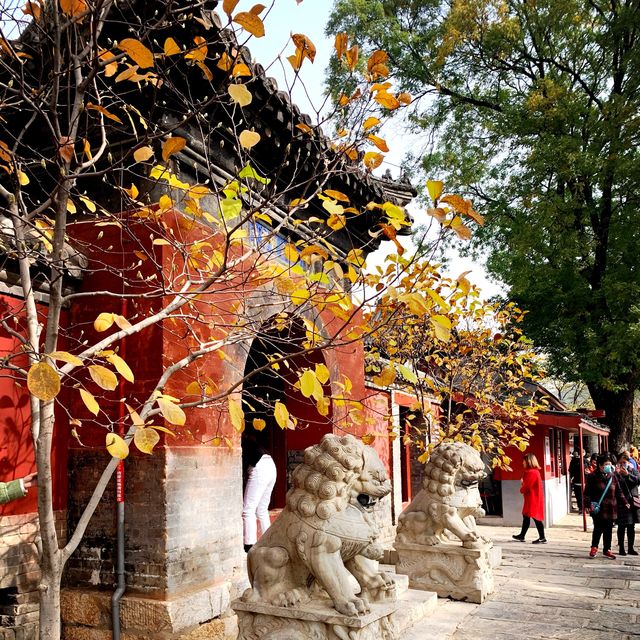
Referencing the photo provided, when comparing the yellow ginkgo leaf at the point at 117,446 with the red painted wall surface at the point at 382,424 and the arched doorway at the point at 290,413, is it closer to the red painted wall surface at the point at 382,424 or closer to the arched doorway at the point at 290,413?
the arched doorway at the point at 290,413

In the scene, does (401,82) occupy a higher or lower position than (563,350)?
higher

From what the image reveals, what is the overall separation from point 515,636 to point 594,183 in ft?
38.6

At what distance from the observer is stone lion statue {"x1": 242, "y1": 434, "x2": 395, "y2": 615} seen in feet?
13.5

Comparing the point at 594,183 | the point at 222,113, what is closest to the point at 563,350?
the point at 594,183

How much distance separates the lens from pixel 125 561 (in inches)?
212

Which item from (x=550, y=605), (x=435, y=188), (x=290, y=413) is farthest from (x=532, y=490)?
(x=435, y=188)

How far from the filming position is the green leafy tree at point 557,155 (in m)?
13.6

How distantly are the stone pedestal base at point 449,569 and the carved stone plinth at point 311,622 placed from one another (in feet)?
9.11

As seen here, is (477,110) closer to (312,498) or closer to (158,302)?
(158,302)

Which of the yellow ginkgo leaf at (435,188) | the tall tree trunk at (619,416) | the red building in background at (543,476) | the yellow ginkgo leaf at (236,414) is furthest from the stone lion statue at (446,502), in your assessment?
the tall tree trunk at (619,416)

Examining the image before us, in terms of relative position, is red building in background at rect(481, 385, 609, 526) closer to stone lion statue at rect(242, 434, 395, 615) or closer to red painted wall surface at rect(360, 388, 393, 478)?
red painted wall surface at rect(360, 388, 393, 478)

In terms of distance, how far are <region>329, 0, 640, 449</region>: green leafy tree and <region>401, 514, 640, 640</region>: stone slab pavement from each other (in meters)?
5.38

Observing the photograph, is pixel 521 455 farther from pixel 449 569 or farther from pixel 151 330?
pixel 151 330

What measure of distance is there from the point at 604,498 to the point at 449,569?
149 inches
